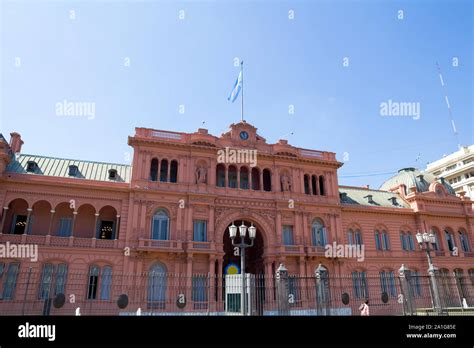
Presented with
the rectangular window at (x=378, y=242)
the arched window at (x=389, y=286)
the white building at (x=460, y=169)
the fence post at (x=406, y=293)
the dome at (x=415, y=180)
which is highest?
the white building at (x=460, y=169)

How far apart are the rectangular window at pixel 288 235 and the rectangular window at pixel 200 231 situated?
26.6ft

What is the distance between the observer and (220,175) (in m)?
34.9

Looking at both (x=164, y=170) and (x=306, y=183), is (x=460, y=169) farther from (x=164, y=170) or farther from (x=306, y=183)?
(x=164, y=170)

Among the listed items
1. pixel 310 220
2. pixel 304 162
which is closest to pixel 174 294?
pixel 310 220

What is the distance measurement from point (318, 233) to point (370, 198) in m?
10.4

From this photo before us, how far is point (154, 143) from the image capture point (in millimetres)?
32281

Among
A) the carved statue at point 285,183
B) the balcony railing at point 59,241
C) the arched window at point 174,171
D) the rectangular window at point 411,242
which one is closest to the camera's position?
the balcony railing at point 59,241

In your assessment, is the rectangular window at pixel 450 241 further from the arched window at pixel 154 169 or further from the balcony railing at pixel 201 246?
the arched window at pixel 154 169

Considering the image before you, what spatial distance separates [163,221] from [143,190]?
3.38 meters

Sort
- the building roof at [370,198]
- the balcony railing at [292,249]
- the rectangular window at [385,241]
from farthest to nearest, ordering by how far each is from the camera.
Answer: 1. the building roof at [370,198]
2. the rectangular window at [385,241]
3. the balcony railing at [292,249]

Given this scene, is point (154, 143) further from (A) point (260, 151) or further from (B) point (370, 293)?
(B) point (370, 293)

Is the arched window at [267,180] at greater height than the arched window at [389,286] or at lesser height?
greater

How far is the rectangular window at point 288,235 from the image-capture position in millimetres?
33438

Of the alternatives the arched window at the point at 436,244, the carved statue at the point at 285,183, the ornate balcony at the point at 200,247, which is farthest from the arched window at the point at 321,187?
the arched window at the point at 436,244
